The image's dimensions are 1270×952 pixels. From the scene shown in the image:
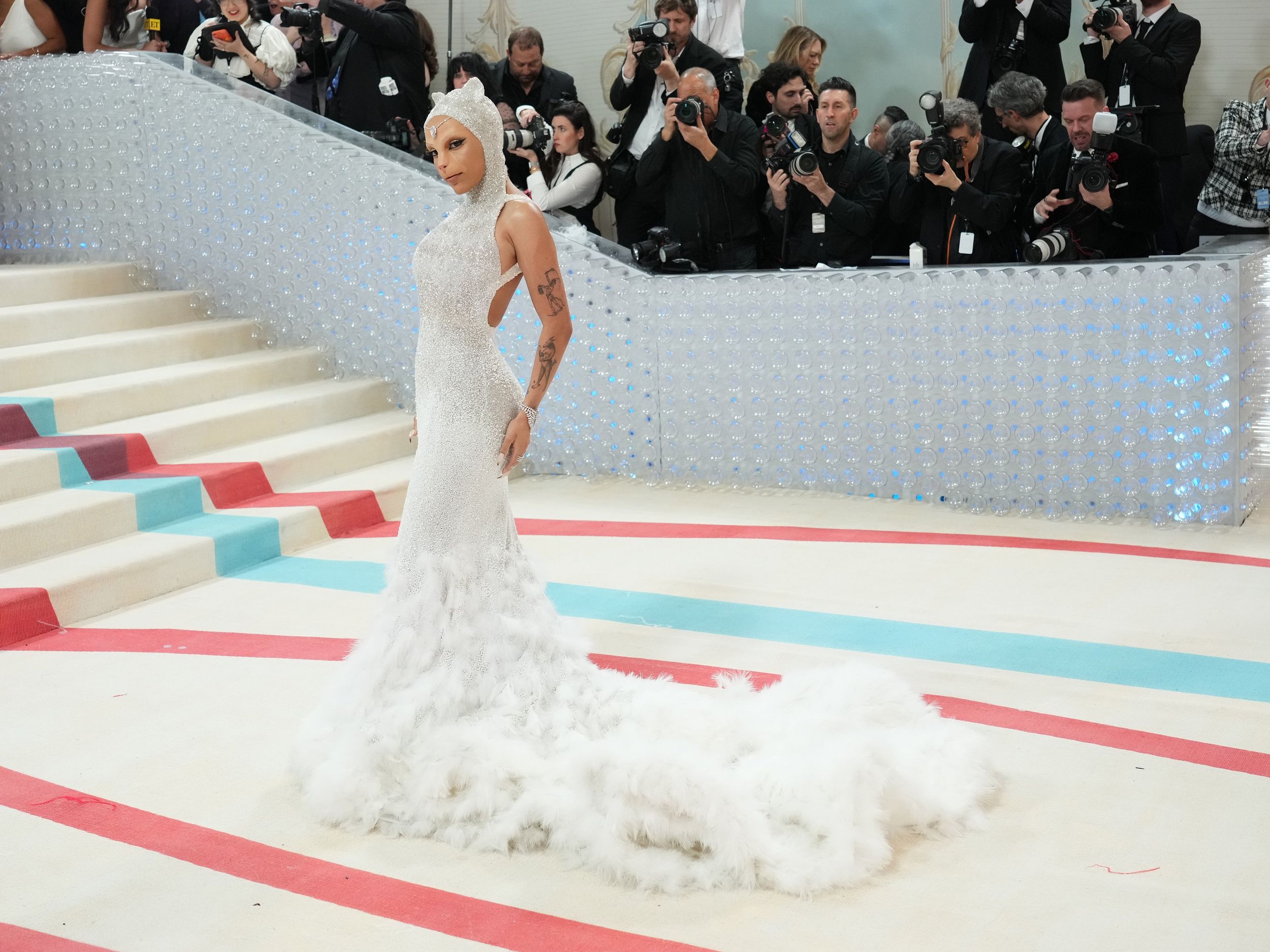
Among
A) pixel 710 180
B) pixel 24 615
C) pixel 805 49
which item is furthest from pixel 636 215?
pixel 24 615

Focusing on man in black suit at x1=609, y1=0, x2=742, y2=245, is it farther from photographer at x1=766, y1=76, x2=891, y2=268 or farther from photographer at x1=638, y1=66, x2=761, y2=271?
photographer at x1=766, y1=76, x2=891, y2=268

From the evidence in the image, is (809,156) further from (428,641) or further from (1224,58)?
(428,641)

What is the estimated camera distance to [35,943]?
2145 mm

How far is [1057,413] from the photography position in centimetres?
453

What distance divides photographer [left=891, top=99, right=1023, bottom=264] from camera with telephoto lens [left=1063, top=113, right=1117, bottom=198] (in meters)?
0.32

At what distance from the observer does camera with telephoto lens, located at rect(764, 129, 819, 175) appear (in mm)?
5160

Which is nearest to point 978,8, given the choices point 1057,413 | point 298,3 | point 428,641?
point 1057,413

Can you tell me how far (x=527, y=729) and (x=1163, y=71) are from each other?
4270 millimetres

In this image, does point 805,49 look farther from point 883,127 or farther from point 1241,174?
point 1241,174

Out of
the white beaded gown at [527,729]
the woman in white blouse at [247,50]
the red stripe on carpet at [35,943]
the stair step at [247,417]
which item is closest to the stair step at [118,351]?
the stair step at [247,417]

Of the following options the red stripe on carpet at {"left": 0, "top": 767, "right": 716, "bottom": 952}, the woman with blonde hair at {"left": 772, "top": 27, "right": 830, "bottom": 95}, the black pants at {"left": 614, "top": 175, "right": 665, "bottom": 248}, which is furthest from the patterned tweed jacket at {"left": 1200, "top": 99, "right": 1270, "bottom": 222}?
the red stripe on carpet at {"left": 0, "top": 767, "right": 716, "bottom": 952}

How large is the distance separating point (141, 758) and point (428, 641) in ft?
2.59

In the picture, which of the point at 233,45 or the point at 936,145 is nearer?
the point at 936,145

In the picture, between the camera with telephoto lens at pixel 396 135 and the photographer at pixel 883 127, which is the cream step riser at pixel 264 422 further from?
the photographer at pixel 883 127
